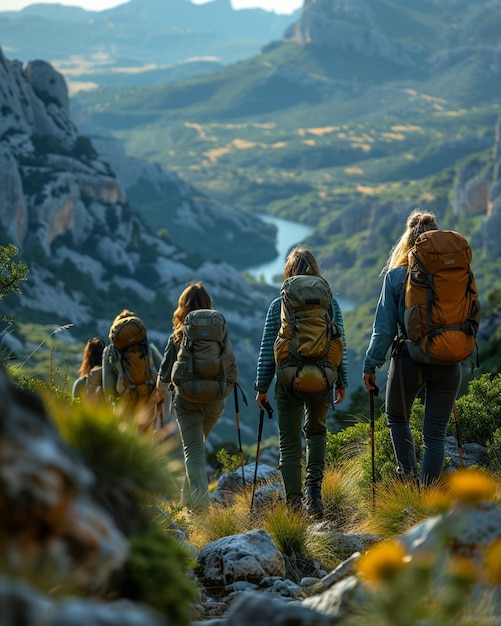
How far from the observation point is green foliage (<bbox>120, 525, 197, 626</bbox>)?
11.4 feet

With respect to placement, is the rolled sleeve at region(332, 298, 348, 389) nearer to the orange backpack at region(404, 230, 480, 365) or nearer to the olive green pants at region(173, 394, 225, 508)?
the orange backpack at region(404, 230, 480, 365)

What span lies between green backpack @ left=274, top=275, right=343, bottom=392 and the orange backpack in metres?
0.71

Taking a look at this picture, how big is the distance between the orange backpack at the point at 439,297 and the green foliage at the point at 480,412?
3604mm

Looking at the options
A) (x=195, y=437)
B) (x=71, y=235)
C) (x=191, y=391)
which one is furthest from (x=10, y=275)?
(x=71, y=235)

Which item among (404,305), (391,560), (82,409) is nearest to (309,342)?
(404,305)

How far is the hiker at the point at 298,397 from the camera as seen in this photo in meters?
7.65

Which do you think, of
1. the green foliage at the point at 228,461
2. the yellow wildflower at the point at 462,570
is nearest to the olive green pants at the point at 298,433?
the yellow wildflower at the point at 462,570

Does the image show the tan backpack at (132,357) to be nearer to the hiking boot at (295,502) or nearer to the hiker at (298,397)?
the hiker at (298,397)

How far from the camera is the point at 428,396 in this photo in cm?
752

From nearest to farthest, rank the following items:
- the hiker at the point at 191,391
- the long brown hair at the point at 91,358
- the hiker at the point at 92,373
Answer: the hiker at the point at 191,391 < the hiker at the point at 92,373 < the long brown hair at the point at 91,358

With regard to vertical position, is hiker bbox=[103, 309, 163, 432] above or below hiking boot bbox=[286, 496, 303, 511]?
above

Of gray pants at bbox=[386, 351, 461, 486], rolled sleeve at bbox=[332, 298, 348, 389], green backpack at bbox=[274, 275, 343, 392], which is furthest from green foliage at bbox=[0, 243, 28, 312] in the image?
gray pants at bbox=[386, 351, 461, 486]

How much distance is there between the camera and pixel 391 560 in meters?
2.81

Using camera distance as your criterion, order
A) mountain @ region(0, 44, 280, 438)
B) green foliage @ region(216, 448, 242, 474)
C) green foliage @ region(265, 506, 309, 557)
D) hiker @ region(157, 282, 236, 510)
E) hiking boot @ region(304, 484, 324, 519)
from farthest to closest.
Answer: mountain @ region(0, 44, 280, 438) → green foliage @ region(216, 448, 242, 474) → hiker @ region(157, 282, 236, 510) → hiking boot @ region(304, 484, 324, 519) → green foliage @ region(265, 506, 309, 557)
